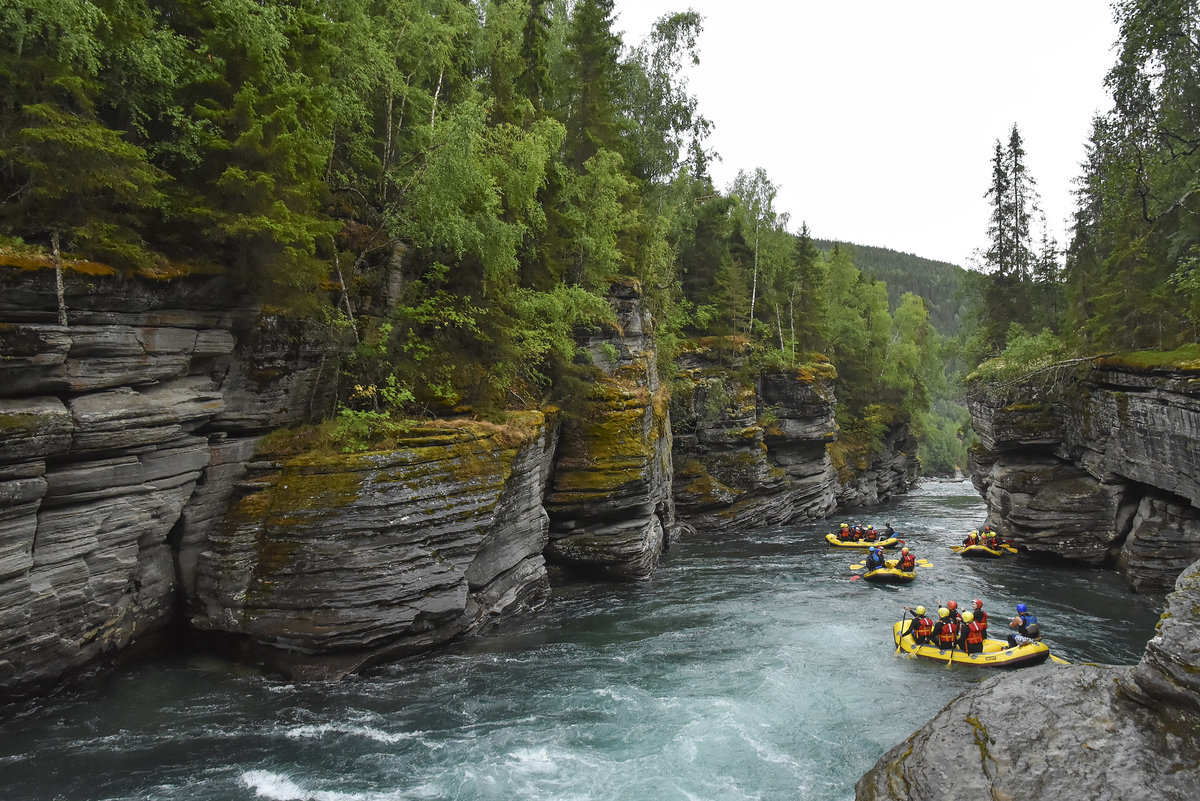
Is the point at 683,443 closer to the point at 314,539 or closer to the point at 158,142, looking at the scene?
the point at 314,539

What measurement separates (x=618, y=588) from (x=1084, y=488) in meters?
20.2

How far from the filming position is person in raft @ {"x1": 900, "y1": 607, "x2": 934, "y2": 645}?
16.4 meters

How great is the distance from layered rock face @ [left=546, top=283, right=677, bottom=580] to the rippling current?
2.75 meters

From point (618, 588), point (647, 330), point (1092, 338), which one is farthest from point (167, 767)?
point (1092, 338)

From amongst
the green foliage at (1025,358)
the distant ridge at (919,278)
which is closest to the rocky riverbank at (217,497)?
the green foliage at (1025,358)

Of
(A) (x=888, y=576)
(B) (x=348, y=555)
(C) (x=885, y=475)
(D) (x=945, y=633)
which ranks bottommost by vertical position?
(C) (x=885, y=475)

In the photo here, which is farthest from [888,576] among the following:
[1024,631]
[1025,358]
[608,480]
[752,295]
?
[752,295]

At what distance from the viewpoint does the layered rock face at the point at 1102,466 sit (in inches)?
→ 806

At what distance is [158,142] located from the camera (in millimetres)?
13508

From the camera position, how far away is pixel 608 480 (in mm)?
22141

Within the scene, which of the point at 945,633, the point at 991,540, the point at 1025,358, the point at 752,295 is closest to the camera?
the point at 945,633

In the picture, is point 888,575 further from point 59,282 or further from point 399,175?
point 59,282

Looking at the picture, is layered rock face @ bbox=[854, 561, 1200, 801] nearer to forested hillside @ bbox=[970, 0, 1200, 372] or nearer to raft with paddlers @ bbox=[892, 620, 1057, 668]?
raft with paddlers @ bbox=[892, 620, 1057, 668]

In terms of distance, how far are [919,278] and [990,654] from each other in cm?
16856
